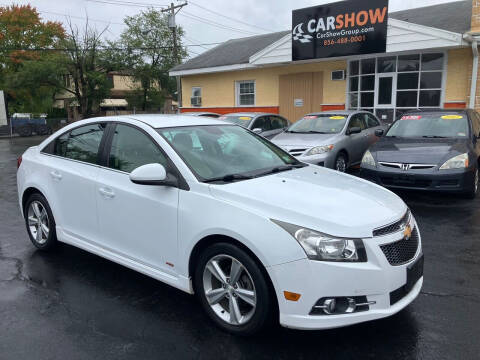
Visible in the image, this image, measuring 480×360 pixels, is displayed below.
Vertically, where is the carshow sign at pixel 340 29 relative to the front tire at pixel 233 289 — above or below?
above

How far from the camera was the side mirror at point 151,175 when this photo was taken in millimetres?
3221

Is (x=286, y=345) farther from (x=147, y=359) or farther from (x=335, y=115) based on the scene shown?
(x=335, y=115)

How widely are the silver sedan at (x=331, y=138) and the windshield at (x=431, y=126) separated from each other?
2.98 ft

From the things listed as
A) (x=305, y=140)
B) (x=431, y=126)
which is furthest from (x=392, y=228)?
(x=305, y=140)

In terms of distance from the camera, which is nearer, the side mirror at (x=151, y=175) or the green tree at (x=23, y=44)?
the side mirror at (x=151, y=175)

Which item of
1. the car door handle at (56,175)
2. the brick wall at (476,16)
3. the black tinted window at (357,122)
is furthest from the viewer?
the brick wall at (476,16)

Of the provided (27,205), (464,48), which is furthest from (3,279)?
(464,48)

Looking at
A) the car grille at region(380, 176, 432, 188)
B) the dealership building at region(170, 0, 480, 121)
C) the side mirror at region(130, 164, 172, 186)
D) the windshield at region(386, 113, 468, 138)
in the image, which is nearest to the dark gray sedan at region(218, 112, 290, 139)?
the windshield at region(386, 113, 468, 138)

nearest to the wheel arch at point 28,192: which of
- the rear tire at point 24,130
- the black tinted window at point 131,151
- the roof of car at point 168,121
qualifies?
the black tinted window at point 131,151

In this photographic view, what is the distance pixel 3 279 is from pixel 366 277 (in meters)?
3.55

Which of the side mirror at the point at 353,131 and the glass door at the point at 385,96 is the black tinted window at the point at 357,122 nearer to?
the side mirror at the point at 353,131

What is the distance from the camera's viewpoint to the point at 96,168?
3998 mm

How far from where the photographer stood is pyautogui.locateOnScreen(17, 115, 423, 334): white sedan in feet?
8.85

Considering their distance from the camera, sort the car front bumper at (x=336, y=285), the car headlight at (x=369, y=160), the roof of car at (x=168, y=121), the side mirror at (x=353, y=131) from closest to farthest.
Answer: the car front bumper at (x=336, y=285) < the roof of car at (x=168, y=121) < the car headlight at (x=369, y=160) < the side mirror at (x=353, y=131)
